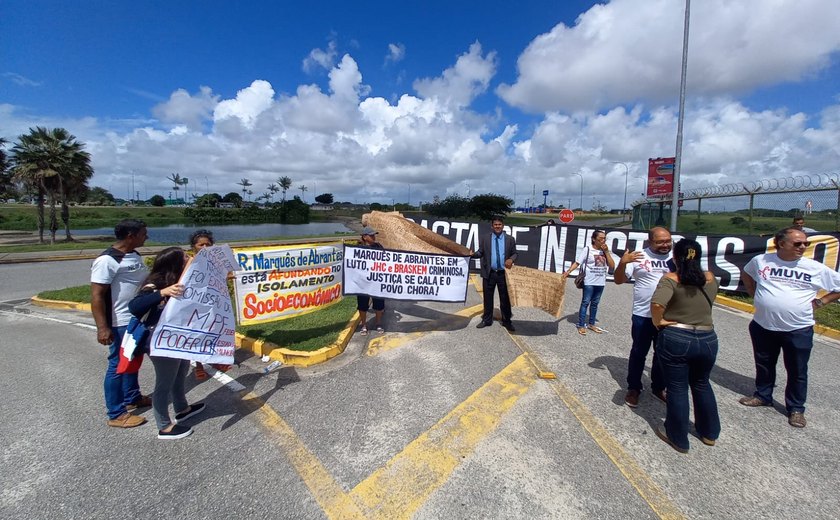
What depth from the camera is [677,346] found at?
9.11 feet

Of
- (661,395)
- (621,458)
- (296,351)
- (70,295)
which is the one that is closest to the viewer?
(621,458)

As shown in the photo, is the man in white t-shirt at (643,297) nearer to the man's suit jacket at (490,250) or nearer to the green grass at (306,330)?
the man's suit jacket at (490,250)

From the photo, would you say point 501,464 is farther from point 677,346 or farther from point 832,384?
point 832,384

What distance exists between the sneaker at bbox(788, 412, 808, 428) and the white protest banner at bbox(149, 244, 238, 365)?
516 cm

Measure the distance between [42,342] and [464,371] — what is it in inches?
250

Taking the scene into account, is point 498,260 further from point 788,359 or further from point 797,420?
point 797,420

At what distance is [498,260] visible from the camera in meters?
5.71

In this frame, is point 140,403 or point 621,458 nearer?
point 621,458

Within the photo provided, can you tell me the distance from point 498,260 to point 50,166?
34570 mm

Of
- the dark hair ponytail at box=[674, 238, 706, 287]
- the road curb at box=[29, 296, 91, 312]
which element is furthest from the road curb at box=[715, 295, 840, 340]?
Answer: the road curb at box=[29, 296, 91, 312]

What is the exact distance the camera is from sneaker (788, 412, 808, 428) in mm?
3279

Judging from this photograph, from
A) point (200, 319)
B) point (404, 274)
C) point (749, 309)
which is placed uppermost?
point (404, 274)

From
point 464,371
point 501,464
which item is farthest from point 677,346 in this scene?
point 464,371

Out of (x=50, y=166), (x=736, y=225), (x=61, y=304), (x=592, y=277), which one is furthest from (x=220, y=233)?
(x=736, y=225)
